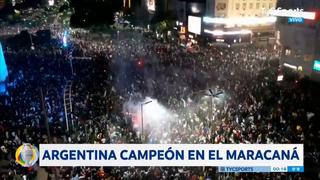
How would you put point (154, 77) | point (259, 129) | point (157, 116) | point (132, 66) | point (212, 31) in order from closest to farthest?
point (259, 129), point (157, 116), point (154, 77), point (132, 66), point (212, 31)

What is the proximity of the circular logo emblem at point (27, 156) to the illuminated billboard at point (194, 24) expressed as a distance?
154 feet

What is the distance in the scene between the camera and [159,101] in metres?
18.9

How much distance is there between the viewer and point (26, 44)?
3897cm

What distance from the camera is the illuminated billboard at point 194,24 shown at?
55.7 meters

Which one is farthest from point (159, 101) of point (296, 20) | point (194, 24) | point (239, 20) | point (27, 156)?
point (239, 20)

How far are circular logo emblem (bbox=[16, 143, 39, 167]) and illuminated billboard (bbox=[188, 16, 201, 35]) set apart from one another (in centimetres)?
4693

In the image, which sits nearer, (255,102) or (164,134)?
(164,134)

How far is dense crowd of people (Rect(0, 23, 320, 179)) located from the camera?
12414 millimetres

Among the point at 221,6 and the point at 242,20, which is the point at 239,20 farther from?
the point at 221,6

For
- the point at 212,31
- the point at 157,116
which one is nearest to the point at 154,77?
the point at 157,116

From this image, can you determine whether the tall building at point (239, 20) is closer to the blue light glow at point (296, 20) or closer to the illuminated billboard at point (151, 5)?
the illuminated billboard at point (151, 5)

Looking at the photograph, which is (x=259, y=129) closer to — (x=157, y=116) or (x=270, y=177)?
(x=270, y=177)

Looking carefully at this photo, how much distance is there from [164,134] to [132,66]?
15.6m

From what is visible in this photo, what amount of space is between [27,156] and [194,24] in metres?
48.0
